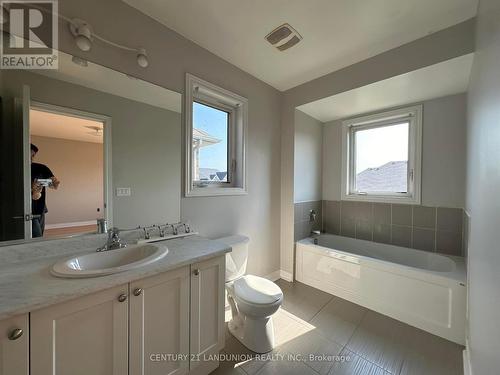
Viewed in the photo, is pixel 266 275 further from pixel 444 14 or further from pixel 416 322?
pixel 444 14

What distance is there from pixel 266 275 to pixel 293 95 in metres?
2.33

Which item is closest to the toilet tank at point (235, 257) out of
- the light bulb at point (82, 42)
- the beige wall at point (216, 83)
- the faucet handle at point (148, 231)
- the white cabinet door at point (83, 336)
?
the beige wall at point (216, 83)

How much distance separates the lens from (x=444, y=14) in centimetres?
148

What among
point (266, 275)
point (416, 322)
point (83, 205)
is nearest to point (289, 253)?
point (266, 275)

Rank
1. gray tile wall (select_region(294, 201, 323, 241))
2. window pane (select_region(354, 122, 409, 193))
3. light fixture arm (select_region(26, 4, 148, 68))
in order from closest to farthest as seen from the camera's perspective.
Answer: light fixture arm (select_region(26, 4, 148, 68)), window pane (select_region(354, 122, 409, 193)), gray tile wall (select_region(294, 201, 323, 241))

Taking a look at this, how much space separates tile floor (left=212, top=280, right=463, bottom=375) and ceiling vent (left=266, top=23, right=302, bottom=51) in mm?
2524

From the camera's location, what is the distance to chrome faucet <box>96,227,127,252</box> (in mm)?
1311

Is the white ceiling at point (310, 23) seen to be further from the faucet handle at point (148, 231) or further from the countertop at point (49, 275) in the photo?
the countertop at point (49, 275)

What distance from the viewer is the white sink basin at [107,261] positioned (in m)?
0.93

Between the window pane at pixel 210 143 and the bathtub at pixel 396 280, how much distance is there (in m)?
1.44

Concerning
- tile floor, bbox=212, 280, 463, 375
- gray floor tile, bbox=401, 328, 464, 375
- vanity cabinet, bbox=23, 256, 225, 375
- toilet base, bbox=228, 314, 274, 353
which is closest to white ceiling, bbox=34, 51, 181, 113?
vanity cabinet, bbox=23, 256, 225, 375

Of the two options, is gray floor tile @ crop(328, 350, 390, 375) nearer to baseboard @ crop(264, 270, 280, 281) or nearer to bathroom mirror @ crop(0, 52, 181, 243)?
baseboard @ crop(264, 270, 280, 281)

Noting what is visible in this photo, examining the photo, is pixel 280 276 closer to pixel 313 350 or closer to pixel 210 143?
pixel 313 350

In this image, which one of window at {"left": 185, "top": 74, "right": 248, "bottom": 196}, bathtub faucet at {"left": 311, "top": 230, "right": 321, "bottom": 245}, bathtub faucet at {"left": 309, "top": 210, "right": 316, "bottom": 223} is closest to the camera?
window at {"left": 185, "top": 74, "right": 248, "bottom": 196}
